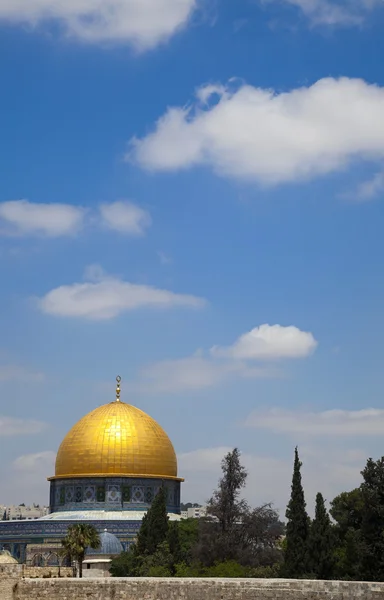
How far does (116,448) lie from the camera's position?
61.8m

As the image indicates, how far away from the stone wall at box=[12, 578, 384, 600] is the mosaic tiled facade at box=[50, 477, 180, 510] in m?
34.1

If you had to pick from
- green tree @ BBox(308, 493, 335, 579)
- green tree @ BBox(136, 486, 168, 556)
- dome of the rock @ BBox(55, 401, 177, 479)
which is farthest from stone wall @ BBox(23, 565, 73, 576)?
dome of the rock @ BBox(55, 401, 177, 479)

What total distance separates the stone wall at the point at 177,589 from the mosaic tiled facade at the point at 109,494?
33.9 meters

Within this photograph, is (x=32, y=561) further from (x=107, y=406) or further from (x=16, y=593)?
(x=16, y=593)

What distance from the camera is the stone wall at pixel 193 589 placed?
23391mm

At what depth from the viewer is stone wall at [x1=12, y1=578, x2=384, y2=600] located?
23.4m

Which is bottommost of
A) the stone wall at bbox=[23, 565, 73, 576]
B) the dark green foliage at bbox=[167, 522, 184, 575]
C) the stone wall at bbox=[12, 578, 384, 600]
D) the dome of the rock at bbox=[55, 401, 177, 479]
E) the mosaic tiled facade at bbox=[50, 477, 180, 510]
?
the stone wall at bbox=[12, 578, 384, 600]

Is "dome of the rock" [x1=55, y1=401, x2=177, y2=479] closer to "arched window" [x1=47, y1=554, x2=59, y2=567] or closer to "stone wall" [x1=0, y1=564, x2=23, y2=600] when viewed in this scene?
"arched window" [x1=47, y1=554, x2=59, y2=567]

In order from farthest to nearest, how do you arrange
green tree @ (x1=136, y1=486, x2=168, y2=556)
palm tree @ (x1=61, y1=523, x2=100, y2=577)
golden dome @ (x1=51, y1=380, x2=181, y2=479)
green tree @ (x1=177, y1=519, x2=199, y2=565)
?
golden dome @ (x1=51, y1=380, x2=181, y2=479) → green tree @ (x1=177, y1=519, x2=199, y2=565) → green tree @ (x1=136, y1=486, x2=168, y2=556) → palm tree @ (x1=61, y1=523, x2=100, y2=577)

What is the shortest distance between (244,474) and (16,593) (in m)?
16.2

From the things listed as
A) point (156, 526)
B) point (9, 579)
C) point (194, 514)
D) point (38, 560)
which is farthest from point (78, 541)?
point (194, 514)

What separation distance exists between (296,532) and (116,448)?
30.0 m

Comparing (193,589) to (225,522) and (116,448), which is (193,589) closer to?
(225,522)

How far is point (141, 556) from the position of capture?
41.0 meters
